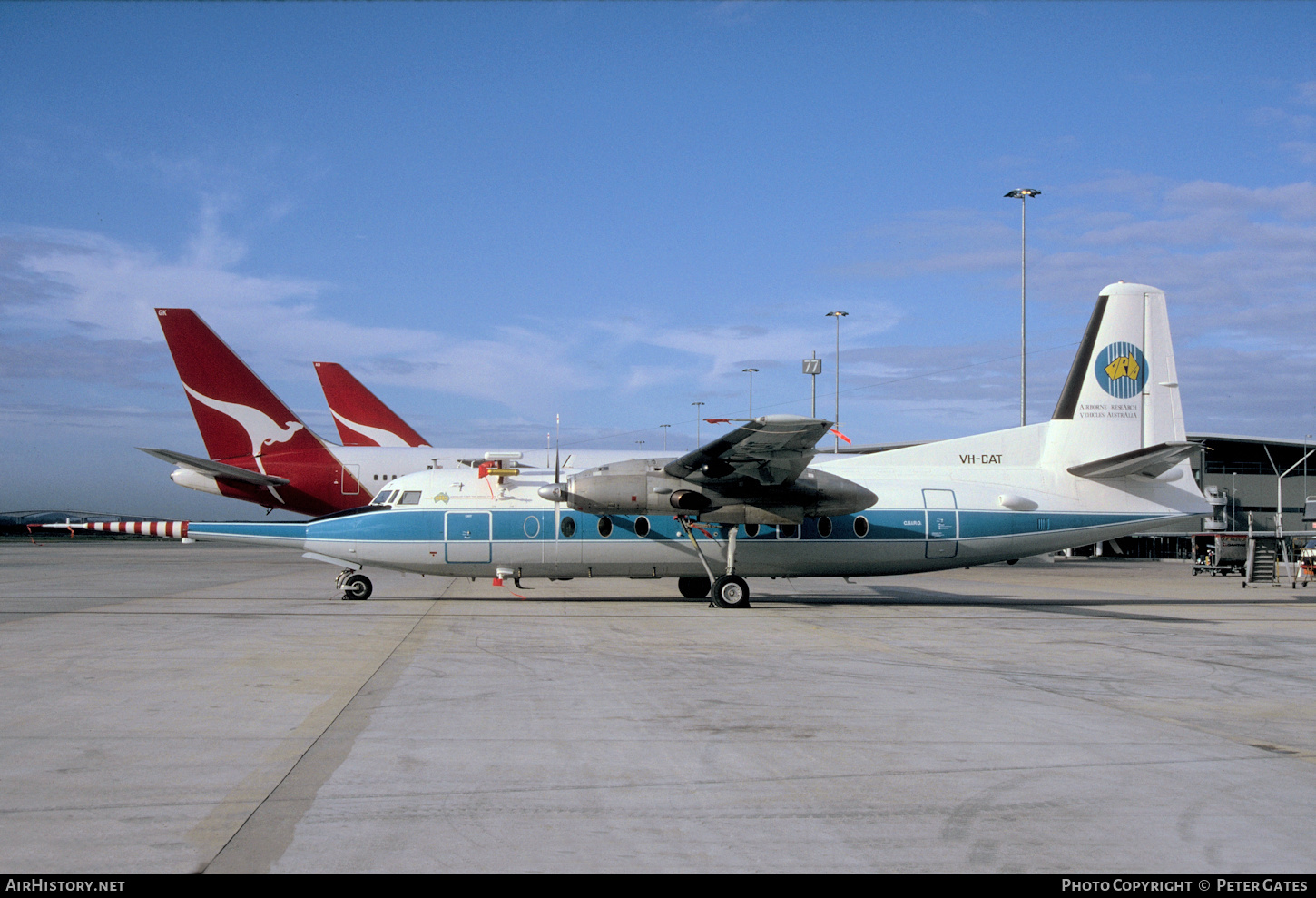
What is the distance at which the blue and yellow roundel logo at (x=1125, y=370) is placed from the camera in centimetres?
2038

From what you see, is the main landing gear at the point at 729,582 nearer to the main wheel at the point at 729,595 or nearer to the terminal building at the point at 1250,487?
the main wheel at the point at 729,595

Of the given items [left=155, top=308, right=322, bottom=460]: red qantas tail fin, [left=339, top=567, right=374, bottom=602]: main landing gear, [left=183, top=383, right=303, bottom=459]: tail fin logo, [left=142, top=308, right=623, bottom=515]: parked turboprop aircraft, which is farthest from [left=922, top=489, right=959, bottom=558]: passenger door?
[left=183, top=383, right=303, bottom=459]: tail fin logo

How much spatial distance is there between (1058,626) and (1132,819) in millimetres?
11264

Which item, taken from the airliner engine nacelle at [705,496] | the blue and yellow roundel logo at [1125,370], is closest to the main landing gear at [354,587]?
the airliner engine nacelle at [705,496]

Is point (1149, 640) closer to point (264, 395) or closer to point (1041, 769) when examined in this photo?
point (1041, 769)

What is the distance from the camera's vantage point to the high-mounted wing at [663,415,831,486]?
15570 millimetres

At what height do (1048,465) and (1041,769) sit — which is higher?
(1048,465)

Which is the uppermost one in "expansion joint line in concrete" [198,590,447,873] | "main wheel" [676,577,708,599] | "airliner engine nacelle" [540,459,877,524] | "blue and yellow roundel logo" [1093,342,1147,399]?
"blue and yellow roundel logo" [1093,342,1147,399]

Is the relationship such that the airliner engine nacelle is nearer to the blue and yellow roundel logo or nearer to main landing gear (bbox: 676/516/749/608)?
main landing gear (bbox: 676/516/749/608)

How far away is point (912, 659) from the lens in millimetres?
11570

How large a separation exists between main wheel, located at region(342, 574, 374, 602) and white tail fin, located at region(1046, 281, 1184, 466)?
1455 cm

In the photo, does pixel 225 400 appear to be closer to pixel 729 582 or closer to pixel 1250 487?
pixel 729 582
